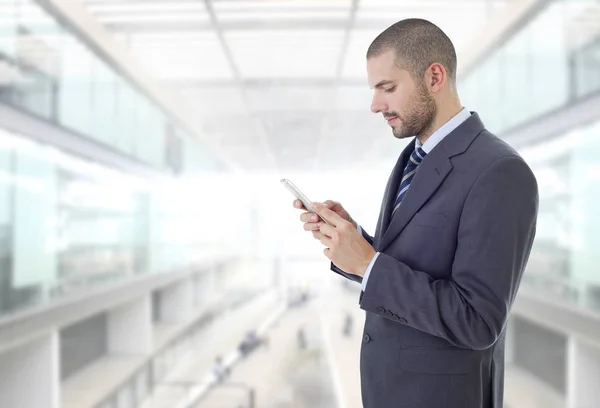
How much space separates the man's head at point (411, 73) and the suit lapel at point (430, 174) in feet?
0.15

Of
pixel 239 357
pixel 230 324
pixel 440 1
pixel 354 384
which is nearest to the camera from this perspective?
pixel 440 1

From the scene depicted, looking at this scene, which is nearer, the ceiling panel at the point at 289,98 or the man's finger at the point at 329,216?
the man's finger at the point at 329,216

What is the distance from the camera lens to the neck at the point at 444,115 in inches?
32.8

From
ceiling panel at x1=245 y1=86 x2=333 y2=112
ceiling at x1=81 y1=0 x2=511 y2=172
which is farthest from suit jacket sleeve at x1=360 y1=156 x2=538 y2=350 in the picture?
ceiling panel at x1=245 y1=86 x2=333 y2=112

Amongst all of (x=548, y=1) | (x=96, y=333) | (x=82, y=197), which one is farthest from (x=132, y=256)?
(x=548, y=1)

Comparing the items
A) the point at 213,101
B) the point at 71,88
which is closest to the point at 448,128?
the point at 71,88

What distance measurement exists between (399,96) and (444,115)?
8cm

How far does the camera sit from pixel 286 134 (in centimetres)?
411

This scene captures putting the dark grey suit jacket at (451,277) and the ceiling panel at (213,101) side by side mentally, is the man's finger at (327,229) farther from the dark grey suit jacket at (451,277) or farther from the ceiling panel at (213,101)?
the ceiling panel at (213,101)

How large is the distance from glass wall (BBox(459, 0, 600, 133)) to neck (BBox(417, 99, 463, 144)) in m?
1.88

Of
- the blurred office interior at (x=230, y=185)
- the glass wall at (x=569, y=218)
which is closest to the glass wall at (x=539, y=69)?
the blurred office interior at (x=230, y=185)

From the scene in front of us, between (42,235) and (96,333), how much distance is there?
1.73 m

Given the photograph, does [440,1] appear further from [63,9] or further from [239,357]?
[239,357]

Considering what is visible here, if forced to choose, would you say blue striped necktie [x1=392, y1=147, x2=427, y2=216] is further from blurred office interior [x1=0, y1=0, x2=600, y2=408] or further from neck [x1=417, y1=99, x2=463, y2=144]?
blurred office interior [x1=0, y1=0, x2=600, y2=408]
